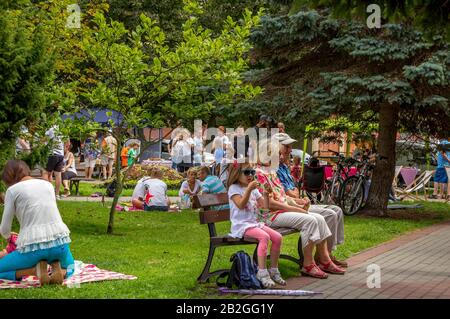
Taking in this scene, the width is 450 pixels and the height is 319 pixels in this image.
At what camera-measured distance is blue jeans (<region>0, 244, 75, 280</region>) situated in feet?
28.4

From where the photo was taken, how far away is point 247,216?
908 centimetres

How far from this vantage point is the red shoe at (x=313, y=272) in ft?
31.2

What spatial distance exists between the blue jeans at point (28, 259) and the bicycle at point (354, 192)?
9962 mm

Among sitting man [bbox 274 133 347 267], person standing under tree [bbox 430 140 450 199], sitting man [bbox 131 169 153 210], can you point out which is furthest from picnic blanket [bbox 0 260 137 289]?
person standing under tree [bbox 430 140 450 199]

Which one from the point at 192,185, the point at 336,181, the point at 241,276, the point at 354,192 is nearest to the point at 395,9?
the point at 241,276

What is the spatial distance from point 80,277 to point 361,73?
940 centimetres

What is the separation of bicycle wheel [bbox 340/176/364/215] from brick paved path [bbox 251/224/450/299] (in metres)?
3.95

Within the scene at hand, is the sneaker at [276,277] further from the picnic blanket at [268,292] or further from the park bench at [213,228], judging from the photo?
the picnic blanket at [268,292]

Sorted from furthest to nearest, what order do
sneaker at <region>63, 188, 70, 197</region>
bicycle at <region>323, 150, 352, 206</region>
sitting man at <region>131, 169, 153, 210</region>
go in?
sneaker at <region>63, 188, 70, 197</region>
bicycle at <region>323, 150, 352, 206</region>
sitting man at <region>131, 169, 153, 210</region>

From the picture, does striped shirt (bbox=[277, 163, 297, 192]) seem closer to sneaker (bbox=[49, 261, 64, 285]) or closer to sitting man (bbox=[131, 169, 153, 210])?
sneaker (bbox=[49, 261, 64, 285])
